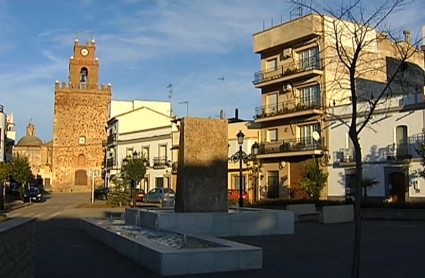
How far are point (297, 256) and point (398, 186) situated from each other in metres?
22.3

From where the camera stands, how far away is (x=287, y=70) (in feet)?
133

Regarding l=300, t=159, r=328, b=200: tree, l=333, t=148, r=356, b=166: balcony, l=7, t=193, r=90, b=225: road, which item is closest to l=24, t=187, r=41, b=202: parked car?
l=7, t=193, r=90, b=225: road

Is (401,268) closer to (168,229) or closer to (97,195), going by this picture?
(168,229)

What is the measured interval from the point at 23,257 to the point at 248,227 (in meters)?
10.0

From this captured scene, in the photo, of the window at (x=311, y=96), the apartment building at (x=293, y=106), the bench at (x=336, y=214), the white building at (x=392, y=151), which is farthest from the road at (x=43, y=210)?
the window at (x=311, y=96)

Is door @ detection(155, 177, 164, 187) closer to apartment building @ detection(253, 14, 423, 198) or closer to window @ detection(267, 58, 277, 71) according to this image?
apartment building @ detection(253, 14, 423, 198)

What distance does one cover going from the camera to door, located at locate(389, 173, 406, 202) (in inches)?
1259

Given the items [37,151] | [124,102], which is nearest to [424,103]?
[124,102]

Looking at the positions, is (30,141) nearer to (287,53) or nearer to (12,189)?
(12,189)

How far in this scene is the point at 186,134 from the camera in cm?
1734

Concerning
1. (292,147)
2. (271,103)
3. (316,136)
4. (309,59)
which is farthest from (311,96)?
(271,103)

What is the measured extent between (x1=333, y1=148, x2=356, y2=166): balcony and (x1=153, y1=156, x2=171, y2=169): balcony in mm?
21298

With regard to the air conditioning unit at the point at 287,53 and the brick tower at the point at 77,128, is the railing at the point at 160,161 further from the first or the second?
the brick tower at the point at 77,128

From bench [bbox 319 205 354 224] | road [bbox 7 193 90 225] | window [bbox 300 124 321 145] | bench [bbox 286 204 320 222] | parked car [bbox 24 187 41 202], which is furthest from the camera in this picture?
parked car [bbox 24 187 41 202]
